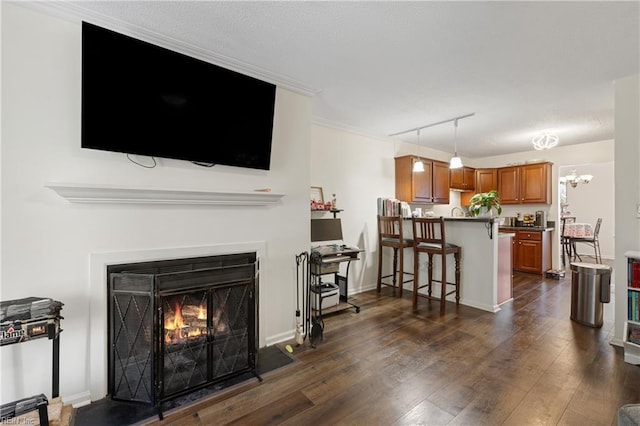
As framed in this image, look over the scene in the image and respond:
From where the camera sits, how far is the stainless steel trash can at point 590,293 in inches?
118

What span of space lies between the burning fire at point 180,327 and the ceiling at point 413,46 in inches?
77.2

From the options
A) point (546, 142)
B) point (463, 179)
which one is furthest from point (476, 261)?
point (463, 179)

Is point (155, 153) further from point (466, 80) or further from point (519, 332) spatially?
point (519, 332)

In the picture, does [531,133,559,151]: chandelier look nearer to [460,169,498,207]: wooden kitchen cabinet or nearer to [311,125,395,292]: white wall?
[460,169,498,207]: wooden kitchen cabinet

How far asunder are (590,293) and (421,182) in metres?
2.58

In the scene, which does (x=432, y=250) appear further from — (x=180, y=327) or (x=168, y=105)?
(x=168, y=105)

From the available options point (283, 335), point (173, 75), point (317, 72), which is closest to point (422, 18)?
point (317, 72)

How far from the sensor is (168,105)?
1993 millimetres

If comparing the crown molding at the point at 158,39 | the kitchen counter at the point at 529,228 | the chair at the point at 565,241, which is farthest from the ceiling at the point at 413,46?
the chair at the point at 565,241

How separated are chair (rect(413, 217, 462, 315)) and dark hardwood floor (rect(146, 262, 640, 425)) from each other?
0.51 meters

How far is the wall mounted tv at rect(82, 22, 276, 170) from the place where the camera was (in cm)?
176

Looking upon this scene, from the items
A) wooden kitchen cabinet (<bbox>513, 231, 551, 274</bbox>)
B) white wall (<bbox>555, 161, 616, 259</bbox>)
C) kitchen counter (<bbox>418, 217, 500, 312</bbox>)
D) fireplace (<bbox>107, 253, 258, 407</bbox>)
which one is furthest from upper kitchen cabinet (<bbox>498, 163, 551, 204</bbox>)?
fireplace (<bbox>107, 253, 258, 407</bbox>)

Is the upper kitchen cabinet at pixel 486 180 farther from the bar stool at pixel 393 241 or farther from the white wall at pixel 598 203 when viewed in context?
the bar stool at pixel 393 241

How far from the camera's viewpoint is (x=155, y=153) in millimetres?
1971
